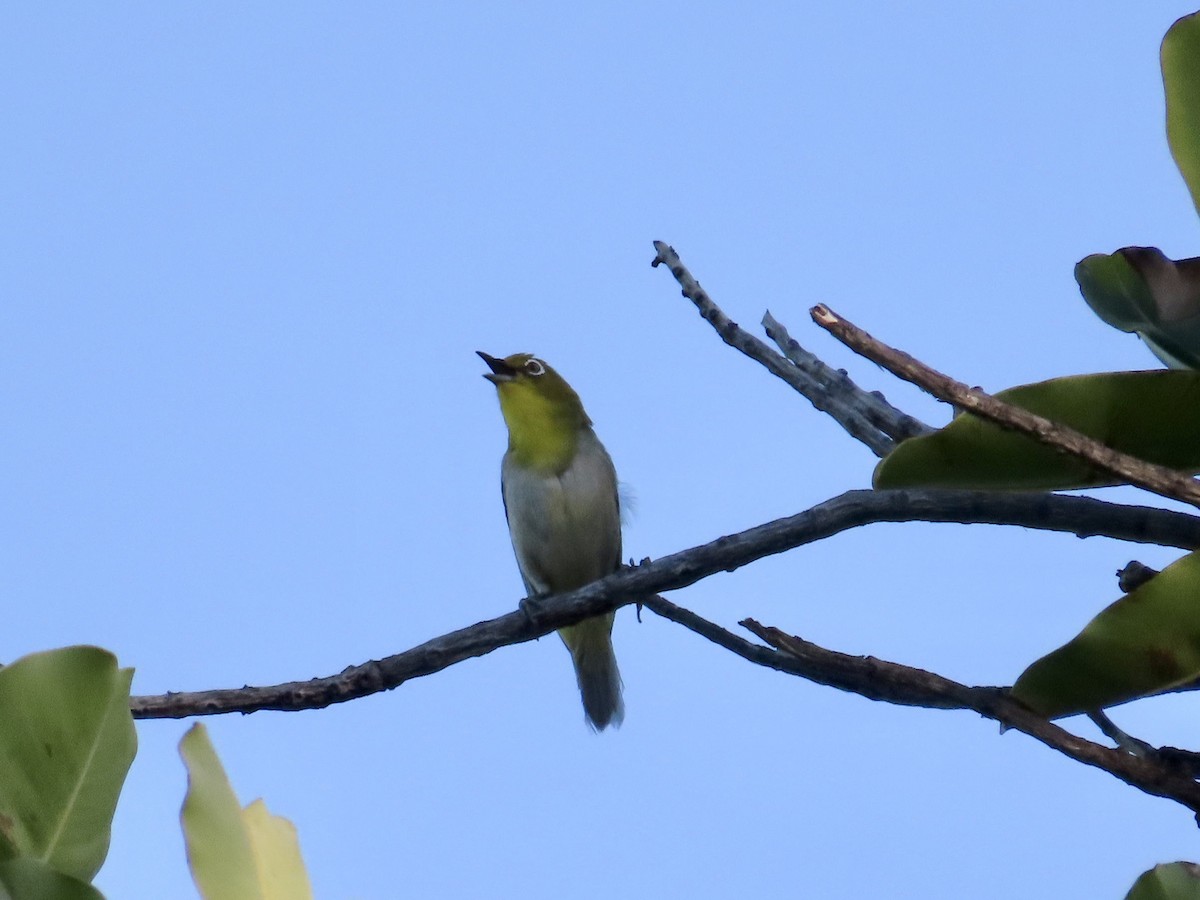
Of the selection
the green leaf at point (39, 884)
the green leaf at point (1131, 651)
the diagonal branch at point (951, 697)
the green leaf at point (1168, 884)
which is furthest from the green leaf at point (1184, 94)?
the green leaf at point (39, 884)

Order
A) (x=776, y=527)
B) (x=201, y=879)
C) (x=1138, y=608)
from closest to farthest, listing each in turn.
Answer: (x=201, y=879), (x=1138, y=608), (x=776, y=527)

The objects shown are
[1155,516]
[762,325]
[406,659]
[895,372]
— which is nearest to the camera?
[895,372]

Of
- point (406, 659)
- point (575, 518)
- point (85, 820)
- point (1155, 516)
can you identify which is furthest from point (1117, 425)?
point (575, 518)

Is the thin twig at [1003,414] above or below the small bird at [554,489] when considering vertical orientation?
below

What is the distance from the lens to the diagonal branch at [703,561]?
218cm

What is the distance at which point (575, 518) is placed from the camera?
23.4ft

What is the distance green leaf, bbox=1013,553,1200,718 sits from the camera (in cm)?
193

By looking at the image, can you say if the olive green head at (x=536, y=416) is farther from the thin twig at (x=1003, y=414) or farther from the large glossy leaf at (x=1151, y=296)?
the thin twig at (x=1003, y=414)

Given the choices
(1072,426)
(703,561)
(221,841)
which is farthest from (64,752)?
(1072,426)

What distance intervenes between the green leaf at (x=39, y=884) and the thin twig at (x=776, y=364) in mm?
1894

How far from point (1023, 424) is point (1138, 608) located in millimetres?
343

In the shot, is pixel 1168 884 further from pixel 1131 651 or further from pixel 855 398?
pixel 855 398

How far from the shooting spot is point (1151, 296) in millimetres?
2219

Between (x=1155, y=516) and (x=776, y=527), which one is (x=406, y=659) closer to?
(x=776, y=527)
